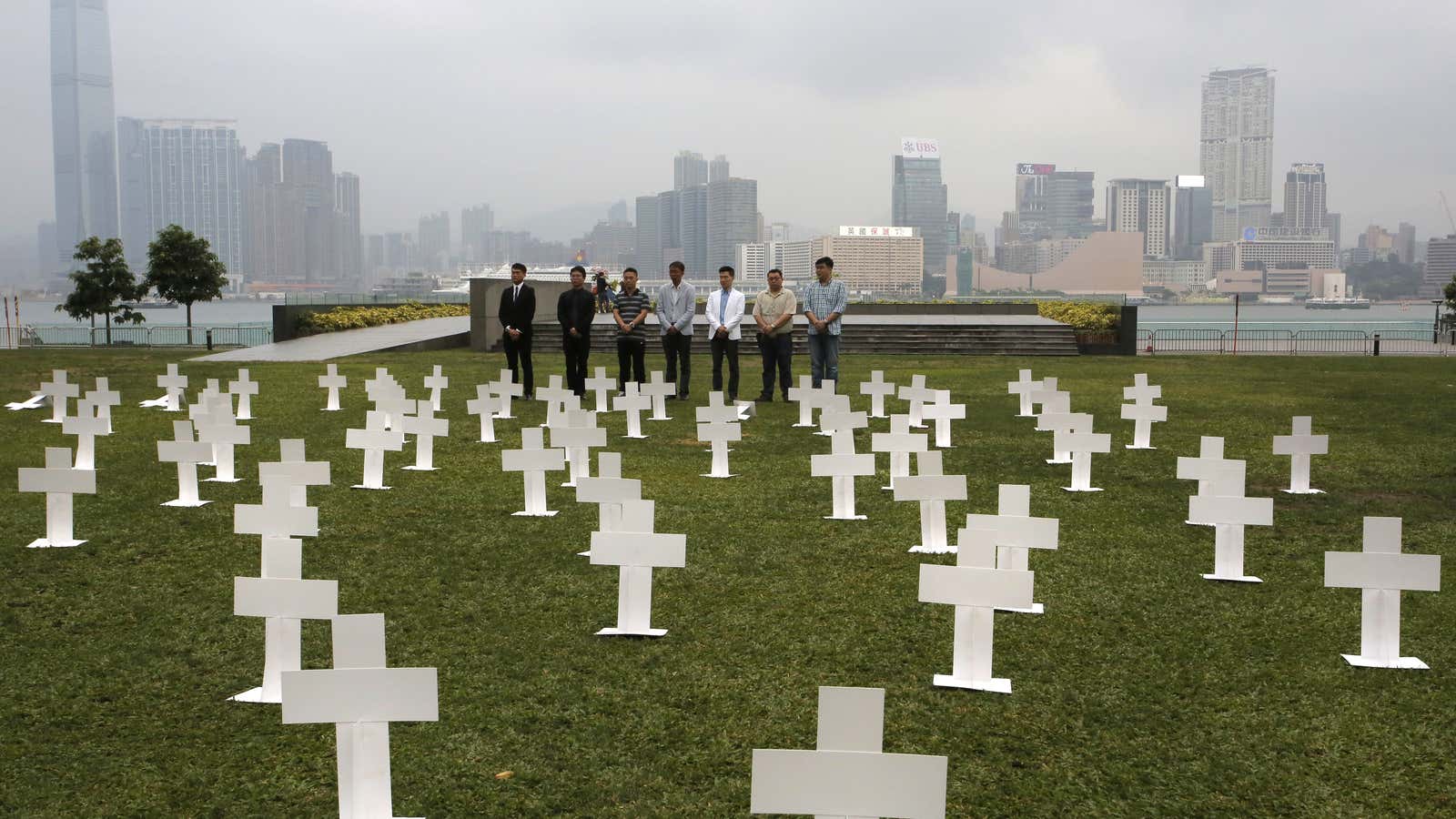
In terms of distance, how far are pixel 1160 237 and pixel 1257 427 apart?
6374 inches

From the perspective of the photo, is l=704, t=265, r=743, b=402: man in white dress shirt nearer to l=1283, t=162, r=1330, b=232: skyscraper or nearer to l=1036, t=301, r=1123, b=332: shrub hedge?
l=1036, t=301, r=1123, b=332: shrub hedge

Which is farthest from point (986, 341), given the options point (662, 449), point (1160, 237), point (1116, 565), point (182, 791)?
point (1160, 237)

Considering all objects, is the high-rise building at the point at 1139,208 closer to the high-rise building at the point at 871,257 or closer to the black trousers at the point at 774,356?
the high-rise building at the point at 871,257

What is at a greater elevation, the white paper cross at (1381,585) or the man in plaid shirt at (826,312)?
the man in plaid shirt at (826,312)

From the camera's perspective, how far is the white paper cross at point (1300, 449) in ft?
29.4

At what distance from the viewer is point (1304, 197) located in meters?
183

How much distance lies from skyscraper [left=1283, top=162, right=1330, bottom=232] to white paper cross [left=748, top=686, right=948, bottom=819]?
191695 millimetres

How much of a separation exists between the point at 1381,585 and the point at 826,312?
9515 millimetres

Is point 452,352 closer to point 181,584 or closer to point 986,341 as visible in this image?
point 986,341

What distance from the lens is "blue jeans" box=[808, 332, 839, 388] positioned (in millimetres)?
14570

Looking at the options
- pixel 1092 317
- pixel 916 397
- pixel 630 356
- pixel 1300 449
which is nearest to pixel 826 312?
pixel 916 397

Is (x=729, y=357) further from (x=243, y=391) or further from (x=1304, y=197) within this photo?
(x=1304, y=197)

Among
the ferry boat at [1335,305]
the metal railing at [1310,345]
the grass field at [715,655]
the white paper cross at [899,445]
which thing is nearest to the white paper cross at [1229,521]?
the grass field at [715,655]

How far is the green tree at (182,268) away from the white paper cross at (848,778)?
38525 mm
